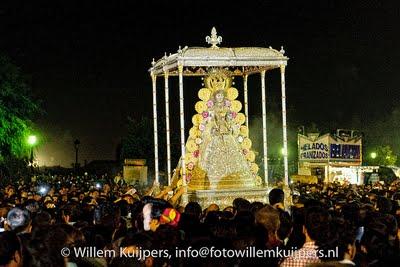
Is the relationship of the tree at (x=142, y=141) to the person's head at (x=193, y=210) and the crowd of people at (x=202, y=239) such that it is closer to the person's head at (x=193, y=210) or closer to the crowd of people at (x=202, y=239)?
the person's head at (x=193, y=210)

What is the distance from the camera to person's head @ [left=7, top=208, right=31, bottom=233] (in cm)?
768

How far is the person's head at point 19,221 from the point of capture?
7.68 metres

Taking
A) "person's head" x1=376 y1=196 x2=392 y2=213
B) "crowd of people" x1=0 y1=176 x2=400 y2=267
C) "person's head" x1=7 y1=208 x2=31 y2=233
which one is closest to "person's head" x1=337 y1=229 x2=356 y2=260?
"crowd of people" x1=0 y1=176 x2=400 y2=267

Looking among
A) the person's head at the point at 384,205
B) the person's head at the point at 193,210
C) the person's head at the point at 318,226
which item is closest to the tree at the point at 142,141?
the person's head at the point at 384,205

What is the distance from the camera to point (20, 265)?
5594 millimetres

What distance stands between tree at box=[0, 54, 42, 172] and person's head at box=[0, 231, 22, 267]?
2428cm

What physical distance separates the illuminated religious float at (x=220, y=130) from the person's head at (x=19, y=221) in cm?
1041

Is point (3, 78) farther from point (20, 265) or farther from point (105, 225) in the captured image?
point (20, 265)

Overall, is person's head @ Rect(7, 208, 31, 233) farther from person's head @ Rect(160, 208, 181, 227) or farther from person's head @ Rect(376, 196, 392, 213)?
person's head @ Rect(376, 196, 392, 213)

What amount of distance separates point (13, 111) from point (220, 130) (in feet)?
45.5

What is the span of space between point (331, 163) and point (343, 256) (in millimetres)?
30533

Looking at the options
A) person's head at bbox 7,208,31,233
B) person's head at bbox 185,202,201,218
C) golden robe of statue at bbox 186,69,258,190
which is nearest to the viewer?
person's head at bbox 7,208,31,233

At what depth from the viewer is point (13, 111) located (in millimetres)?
29859

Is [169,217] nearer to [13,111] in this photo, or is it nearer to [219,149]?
[219,149]
